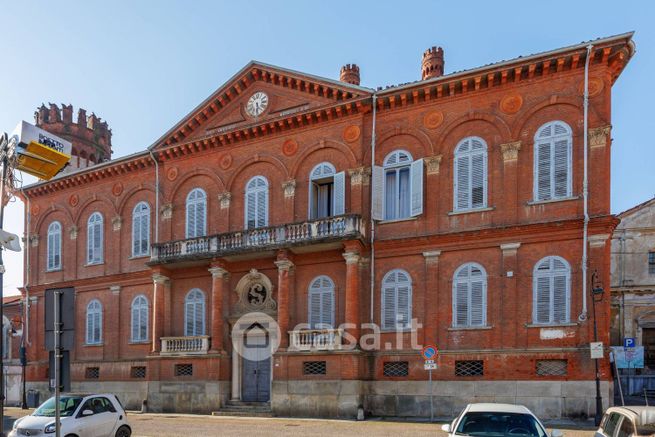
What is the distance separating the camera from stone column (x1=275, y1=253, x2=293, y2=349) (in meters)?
25.2

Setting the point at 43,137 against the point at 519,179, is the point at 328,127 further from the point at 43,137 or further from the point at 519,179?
the point at 43,137

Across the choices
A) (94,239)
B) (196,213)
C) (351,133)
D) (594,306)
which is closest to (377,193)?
(351,133)

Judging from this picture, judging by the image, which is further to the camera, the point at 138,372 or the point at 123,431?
the point at 138,372

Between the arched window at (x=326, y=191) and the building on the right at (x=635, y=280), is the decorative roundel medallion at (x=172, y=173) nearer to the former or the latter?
the arched window at (x=326, y=191)

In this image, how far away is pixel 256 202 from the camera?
91.8ft

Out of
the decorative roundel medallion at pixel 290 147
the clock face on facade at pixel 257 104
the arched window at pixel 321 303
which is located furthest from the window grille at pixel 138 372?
the clock face on facade at pixel 257 104

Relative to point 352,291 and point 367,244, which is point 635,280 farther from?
point 352,291

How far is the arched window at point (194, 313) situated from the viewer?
93.8 ft

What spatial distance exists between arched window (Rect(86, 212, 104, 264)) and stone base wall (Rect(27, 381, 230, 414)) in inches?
282

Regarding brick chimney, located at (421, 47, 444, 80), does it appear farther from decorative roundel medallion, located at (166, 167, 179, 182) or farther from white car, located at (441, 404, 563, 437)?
white car, located at (441, 404, 563, 437)

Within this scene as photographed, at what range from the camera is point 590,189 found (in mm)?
21078

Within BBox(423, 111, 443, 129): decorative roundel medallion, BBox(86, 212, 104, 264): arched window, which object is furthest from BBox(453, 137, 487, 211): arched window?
BBox(86, 212, 104, 264): arched window

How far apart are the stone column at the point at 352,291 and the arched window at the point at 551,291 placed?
21.9 ft

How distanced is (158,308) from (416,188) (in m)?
14.0
